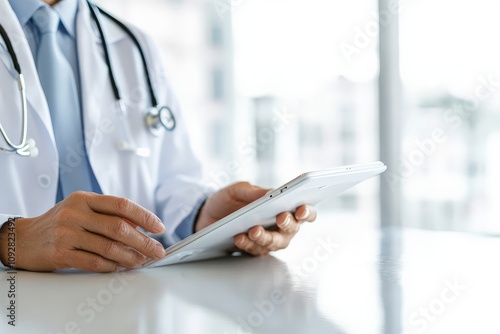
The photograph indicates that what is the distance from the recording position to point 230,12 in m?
3.32

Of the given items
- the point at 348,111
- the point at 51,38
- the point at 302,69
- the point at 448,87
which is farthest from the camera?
the point at 302,69

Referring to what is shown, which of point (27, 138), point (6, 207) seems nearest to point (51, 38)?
point (27, 138)

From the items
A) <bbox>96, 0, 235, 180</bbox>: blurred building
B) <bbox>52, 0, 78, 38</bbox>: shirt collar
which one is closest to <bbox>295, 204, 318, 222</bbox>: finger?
<bbox>52, 0, 78, 38</bbox>: shirt collar

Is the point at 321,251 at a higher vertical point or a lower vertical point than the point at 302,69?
lower

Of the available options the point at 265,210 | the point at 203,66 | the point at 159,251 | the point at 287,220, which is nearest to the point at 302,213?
the point at 287,220

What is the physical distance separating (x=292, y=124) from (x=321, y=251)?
2.07 meters

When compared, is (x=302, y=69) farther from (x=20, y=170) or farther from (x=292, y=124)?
(x=20, y=170)

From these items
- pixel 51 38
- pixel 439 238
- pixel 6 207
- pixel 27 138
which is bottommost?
pixel 439 238

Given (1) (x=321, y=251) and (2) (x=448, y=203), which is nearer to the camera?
(1) (x=321, y=251)

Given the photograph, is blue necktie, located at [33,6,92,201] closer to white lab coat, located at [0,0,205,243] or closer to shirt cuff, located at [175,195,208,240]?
white lab coat, located at [0,0,205,243]

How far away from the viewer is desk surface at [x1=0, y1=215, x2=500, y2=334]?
56cm

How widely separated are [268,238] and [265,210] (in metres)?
0.14

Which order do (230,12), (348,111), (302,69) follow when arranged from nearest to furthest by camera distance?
(348,111) → (302,69) → (230,12)

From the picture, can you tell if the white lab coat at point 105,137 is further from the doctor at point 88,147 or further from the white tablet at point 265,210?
the white tablet at point 265,210
